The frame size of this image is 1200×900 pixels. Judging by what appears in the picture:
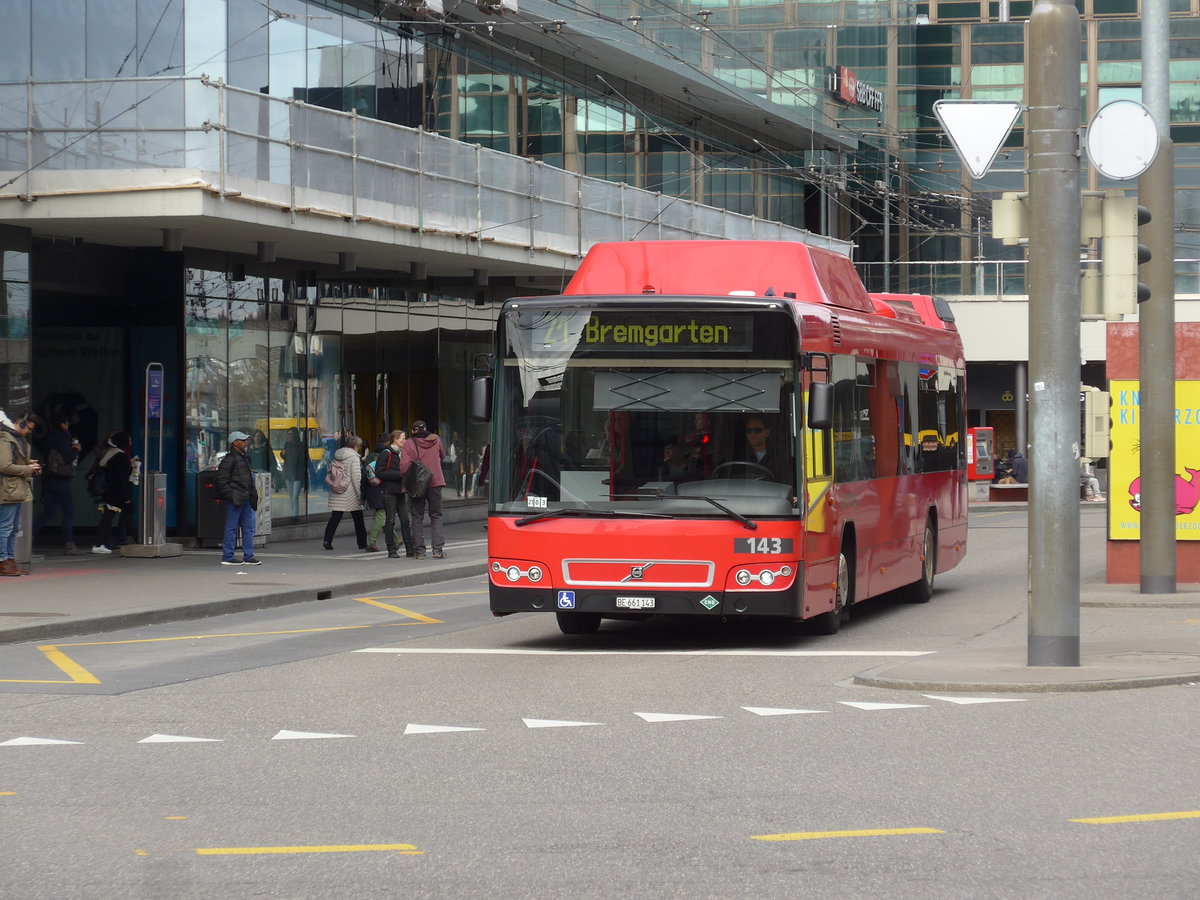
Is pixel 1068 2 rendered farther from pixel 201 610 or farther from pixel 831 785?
pixel 201 610

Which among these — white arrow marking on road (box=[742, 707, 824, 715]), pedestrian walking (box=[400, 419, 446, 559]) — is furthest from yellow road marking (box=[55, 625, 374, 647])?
pedestrian walking (box=[400, 419, 446, 559])

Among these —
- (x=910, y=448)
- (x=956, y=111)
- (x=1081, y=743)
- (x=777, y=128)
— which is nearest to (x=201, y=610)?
(x=910, y=448)

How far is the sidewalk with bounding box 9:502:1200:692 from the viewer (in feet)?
37.6

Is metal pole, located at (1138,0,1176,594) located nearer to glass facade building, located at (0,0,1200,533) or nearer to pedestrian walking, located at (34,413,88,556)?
glass facade building, located at (0,0,1200,533)

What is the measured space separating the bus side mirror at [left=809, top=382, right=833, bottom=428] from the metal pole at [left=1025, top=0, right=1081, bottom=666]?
1831mm

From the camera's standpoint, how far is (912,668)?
1188 centimetres

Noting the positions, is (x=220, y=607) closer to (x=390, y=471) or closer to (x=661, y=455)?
(x=390, y=471)

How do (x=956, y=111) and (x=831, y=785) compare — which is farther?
(x=956, y=111)

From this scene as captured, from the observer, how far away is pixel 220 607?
17.9 m

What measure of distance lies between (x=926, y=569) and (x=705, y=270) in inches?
205

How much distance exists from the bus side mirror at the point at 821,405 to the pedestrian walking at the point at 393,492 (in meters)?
11.1

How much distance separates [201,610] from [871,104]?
4756 centimetres

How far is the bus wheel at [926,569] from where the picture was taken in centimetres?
1820

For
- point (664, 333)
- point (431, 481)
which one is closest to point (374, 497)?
point (431, 481)
